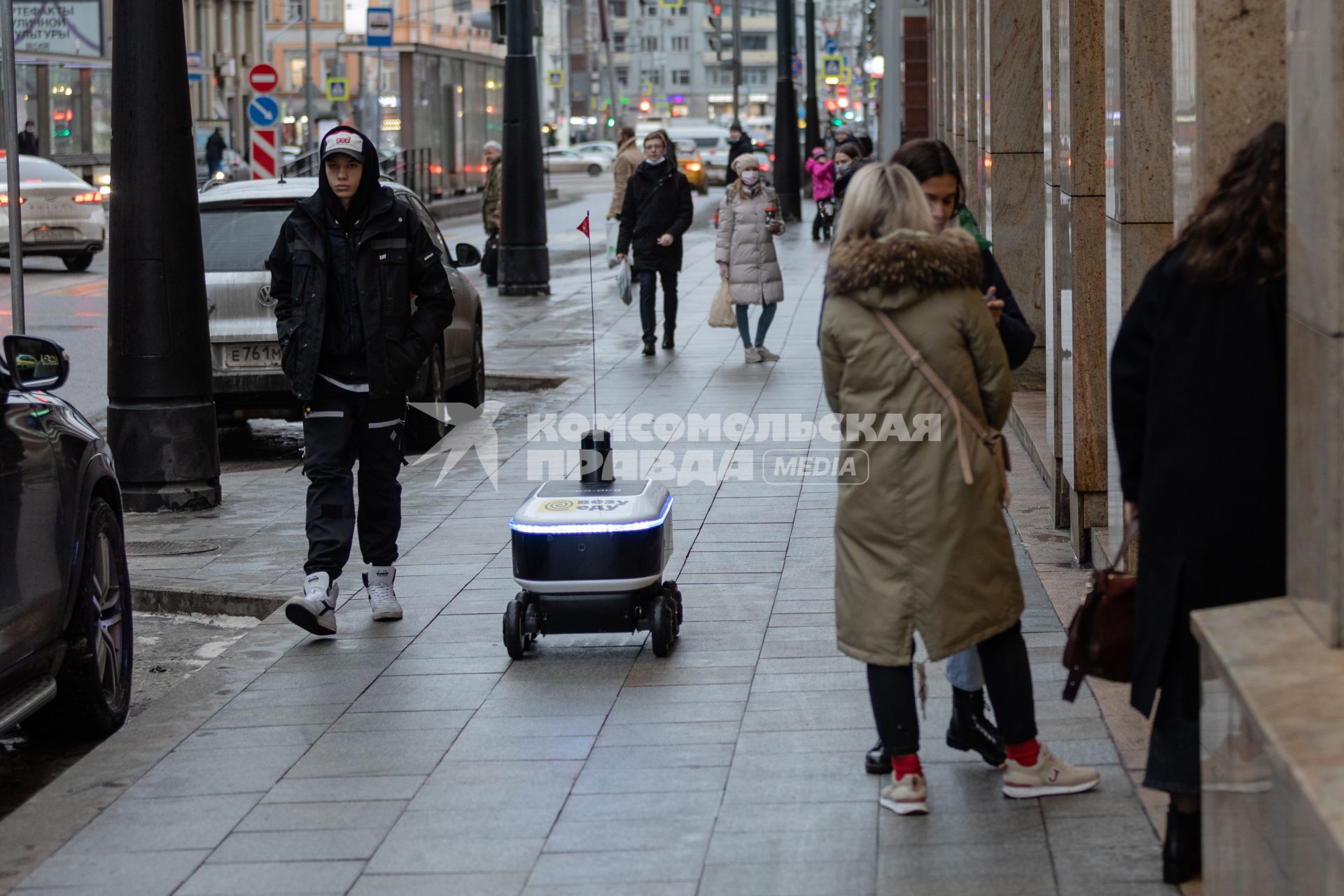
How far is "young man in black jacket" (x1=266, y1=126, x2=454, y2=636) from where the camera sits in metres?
7.21

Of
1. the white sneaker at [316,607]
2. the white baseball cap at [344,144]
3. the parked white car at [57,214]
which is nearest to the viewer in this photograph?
the white sneaker at [316,607]

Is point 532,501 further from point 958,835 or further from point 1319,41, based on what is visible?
point 1319,41

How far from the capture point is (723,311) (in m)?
15.9

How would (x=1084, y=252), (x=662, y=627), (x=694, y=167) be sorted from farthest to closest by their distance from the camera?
(x=694, y=167) < (x=1084, y=252) < (x=662, y=627)

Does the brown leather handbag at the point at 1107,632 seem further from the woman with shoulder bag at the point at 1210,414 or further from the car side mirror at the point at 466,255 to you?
the car side mirror at the point at 466,255

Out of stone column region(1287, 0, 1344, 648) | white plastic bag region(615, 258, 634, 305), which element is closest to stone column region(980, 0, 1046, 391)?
white plastic bag region(615, 258, 634, 305)

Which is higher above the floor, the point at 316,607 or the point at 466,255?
the point at 466,255

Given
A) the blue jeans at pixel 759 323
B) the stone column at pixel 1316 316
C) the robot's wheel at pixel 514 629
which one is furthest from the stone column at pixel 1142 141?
the blue jeans at pixel 759 323

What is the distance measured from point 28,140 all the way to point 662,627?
127 ft

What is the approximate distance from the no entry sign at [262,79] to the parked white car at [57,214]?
4.30 metres

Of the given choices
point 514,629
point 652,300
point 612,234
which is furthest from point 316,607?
point 612,234

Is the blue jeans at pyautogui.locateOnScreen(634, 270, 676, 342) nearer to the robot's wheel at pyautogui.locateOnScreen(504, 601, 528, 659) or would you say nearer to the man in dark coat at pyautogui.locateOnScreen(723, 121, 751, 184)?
the robot's wheel at pyautogui.locateOnScreen(504, 601, 528, 659)

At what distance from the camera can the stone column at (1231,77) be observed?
16.0ft

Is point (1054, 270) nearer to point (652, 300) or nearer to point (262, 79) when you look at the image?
point (652, 300)
